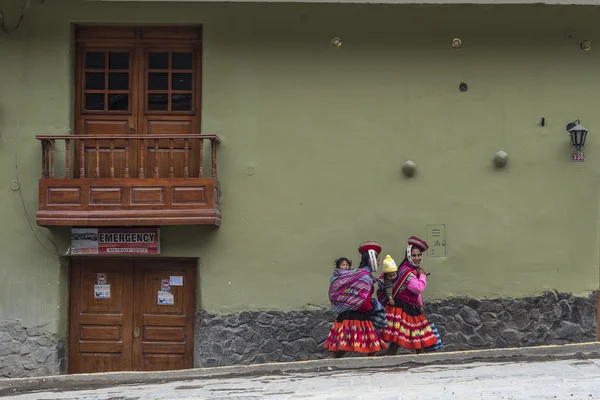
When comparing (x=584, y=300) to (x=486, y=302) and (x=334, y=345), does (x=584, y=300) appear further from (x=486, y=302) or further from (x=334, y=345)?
(x=334, y=345)

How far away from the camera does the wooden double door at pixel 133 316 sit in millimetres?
11914

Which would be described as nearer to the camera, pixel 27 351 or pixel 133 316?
pixel 27 351

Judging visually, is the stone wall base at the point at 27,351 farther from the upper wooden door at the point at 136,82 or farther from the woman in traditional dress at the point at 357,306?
the woman in traditional dress at the point at 357,306

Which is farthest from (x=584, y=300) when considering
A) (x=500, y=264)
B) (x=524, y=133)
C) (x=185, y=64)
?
(x=185, y=64)

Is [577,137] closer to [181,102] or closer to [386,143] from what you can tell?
[386,143]

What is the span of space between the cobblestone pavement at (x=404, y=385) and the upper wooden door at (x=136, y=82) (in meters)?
3.62

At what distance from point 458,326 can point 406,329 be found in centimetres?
149

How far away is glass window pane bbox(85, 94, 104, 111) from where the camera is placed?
472 inches

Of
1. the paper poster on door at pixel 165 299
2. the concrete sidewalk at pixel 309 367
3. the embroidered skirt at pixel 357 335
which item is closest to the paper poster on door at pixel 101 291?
the paper poster on door at pixel 165 299

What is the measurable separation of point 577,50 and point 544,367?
15.1 ft

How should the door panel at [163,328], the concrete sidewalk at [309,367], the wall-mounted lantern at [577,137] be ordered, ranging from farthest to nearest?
1. the door panel at [163,328]
2. the wall-mounted lantern at [577,137]
3. the concrete sidewalk at [309,367]

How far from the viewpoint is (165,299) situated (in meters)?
11.9

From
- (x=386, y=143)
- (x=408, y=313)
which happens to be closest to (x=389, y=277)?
(x=408, y=313)

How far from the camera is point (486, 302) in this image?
11.8 meters
